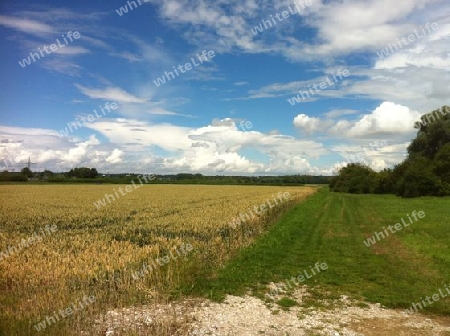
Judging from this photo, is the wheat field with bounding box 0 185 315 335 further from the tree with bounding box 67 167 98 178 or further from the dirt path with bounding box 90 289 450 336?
the tree with bounding box 67 167 98 178

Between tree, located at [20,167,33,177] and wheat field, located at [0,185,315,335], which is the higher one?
tree, located at [20,167,33,177]

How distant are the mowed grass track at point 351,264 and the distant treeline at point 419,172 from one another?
3383 centimetres

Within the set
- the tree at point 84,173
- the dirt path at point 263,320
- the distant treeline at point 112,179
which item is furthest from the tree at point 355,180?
the tree at point 84,173

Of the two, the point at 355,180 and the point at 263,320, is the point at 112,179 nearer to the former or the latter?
the point at 355,180

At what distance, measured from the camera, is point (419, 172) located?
51.4 meters

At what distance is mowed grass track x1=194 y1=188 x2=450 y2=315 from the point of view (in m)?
9.83

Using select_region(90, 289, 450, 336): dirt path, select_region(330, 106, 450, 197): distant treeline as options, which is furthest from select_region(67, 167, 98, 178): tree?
select_region(90, 289, 450, 336): dirt path

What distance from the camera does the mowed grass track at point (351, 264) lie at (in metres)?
9.83

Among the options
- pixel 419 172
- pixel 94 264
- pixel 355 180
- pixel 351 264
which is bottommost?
pixel 351 264

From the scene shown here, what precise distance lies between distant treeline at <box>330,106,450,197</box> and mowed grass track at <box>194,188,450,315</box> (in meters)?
33.8

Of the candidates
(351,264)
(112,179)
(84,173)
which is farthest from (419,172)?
(84,173)

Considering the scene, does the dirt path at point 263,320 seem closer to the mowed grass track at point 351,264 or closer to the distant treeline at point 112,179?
the mowed grass track at point 351,264

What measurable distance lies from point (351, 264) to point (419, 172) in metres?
44.7

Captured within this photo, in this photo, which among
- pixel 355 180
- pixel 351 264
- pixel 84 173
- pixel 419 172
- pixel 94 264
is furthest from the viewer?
pixel 84 173
